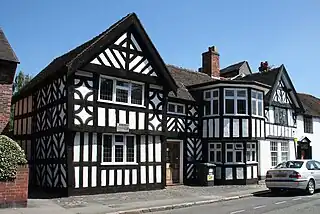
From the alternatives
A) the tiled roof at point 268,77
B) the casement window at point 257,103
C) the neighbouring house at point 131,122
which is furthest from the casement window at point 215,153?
the tiled roof at point 268,77

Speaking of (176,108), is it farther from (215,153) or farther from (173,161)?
(215,153)

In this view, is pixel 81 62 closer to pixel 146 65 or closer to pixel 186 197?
pixel 146 65

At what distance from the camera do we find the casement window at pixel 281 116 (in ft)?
90.3

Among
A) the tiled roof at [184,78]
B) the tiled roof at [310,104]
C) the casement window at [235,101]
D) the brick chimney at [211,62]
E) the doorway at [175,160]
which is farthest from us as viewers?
the tiled roof at [310,104]

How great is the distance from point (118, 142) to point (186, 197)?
412 centimetres

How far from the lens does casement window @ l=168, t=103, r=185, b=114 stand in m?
22.4

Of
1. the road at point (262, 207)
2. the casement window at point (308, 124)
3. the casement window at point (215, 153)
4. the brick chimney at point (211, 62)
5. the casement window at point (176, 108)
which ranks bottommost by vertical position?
the road at point (262, 207)

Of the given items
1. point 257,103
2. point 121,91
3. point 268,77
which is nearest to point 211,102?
point 257,103

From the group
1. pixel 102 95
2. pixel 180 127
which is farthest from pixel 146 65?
pixel 180 127

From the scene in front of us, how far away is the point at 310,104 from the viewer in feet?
118

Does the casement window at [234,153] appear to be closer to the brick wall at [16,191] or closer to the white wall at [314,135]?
the white wall at [314,135]

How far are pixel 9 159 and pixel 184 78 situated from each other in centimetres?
1622

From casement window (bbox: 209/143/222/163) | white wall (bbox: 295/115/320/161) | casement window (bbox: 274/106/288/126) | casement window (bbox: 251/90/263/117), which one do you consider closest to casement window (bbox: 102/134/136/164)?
casement window (bbox: 209/143/222/163)

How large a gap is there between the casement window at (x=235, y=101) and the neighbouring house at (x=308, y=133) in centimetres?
955
